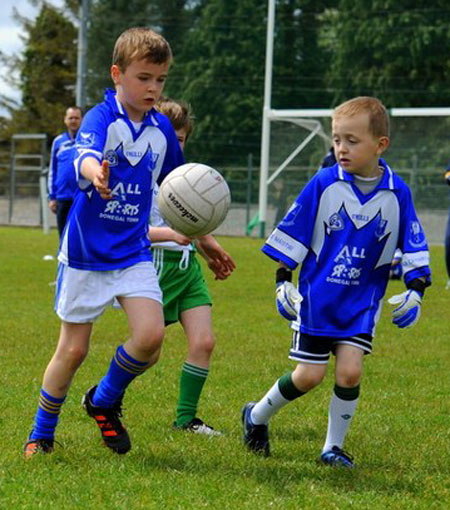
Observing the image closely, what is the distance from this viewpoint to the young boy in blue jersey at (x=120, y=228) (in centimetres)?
475

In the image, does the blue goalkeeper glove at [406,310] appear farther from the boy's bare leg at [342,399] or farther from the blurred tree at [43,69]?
the blurred tree at [43,69]

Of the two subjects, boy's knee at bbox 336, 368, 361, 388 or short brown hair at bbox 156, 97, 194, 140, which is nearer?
boy's knee at bbox 336, 368, 361, 388

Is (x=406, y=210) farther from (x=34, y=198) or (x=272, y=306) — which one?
(x=34, y=198)

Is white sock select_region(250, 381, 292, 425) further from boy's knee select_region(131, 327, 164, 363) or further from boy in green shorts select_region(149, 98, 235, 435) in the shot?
boy's knee select_region(131, 327, 164, 363)

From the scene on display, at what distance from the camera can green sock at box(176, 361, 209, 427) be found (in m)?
5.81

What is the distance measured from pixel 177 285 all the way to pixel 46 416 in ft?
4.13

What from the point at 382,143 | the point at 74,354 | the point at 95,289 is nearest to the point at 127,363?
the point at 74,354

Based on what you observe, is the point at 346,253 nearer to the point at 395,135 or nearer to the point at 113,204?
the point at 113,204

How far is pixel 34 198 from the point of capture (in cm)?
3622

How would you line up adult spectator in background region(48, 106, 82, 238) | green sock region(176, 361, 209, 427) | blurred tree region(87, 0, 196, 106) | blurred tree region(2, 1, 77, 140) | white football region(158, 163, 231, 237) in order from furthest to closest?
blurred tree region(2, 1, 77, 140)
blurred tree region(87, 0, 196, 106)
adult spectator in background region(48, 106, 82, 238)
green sock region(176, 361, 209, 427)
white football region(158, 163, 231, 237)

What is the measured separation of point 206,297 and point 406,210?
1427 millimetres

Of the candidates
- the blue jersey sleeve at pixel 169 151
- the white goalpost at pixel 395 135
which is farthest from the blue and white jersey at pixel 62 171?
the white goalpost at pixel 395 135

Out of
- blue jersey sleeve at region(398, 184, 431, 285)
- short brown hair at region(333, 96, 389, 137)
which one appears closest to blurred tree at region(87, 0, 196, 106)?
short brown hair at region(333, 96, 389, 137)

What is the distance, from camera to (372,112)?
4969 mm
